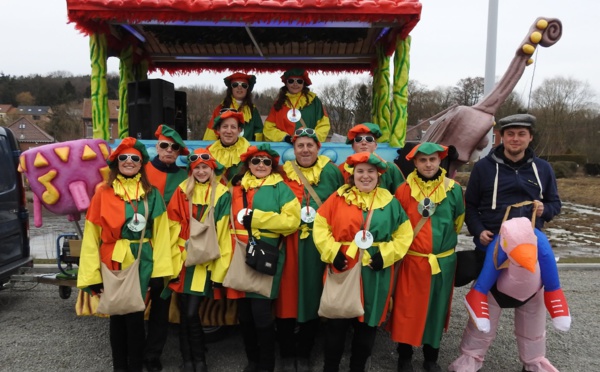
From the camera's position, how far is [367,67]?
21.0ft

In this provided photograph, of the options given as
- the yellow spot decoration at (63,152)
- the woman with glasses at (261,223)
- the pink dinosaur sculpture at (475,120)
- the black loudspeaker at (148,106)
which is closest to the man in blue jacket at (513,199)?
the pink dinosaur sculpture at (475,120)

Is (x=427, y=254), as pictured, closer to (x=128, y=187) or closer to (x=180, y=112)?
(x=128, y=187)

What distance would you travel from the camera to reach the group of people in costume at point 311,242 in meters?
2.88

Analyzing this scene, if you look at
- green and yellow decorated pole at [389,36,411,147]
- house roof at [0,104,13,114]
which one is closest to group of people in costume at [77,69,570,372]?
green and yellow decorated pole at [389,36,411,147]

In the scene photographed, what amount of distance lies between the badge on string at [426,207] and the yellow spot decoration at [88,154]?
8.94 ft

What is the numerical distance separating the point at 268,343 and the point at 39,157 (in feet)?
7.85

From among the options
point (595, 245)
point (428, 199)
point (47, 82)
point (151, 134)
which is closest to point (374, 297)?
point (428, 199)

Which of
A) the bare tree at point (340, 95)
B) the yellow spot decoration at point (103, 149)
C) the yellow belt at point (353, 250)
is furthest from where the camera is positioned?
the bare tree at point (340, 95)

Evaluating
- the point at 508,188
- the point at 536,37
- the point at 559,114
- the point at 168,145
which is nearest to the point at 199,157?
the point at 168,145

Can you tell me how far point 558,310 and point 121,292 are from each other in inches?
116

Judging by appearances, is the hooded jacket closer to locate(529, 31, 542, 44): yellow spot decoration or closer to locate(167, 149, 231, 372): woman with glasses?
locate(529, 31, 542, 44): yellow spot decoration

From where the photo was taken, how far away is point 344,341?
299 cm

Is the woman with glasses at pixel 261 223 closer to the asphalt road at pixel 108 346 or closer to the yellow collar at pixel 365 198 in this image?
the yellow collar at pixel 365 198

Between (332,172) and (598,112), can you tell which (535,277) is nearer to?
(332,172)
